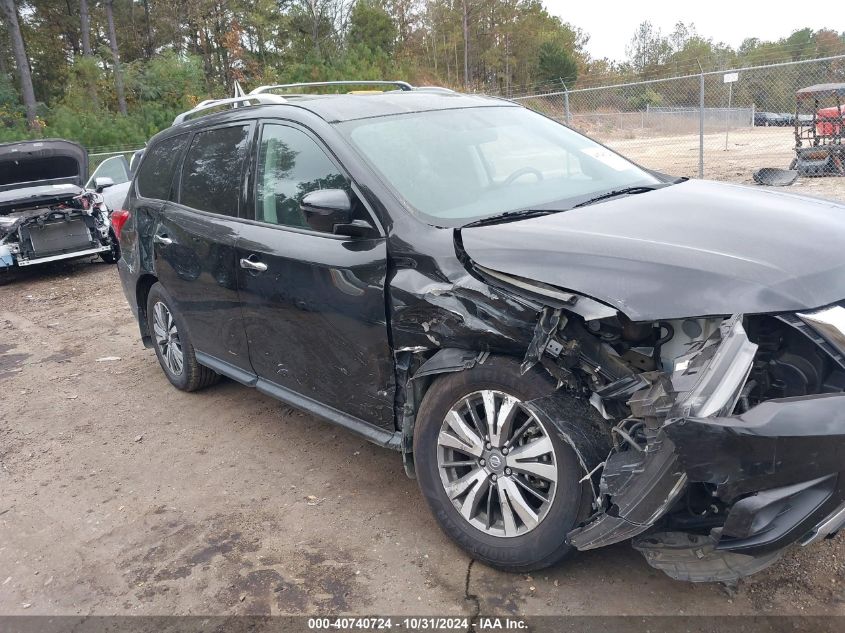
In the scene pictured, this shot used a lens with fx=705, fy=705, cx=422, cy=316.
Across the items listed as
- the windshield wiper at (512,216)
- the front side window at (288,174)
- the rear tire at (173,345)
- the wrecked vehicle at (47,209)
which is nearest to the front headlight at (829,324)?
the windshield wiper at (512,216)

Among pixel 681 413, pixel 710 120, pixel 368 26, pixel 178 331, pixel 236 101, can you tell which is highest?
pixel 368 26

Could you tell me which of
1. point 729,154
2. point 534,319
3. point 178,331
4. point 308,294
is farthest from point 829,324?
point 729,154

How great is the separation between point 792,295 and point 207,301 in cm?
321

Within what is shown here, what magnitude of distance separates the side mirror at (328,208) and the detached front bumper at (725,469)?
1.47m

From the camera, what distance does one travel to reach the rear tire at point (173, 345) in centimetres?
482

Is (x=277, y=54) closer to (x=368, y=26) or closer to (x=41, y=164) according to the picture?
(x=368, y=26)

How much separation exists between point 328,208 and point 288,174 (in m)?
0.72

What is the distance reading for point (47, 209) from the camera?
977 centimetres

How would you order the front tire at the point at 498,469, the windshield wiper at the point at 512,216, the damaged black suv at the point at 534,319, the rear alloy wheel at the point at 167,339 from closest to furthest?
1. the damaged black suv at the point at 534,319
2. the front tire at the point at 498,469
3. the windshield wiper at the point at 512,216
4. the rear alloy wheel at the point at 167,339

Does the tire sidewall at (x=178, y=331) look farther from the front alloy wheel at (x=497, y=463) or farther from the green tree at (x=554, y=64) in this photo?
the green tree at (x=554, y=64)

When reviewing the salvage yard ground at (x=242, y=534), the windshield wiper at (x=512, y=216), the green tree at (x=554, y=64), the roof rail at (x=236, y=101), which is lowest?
the salvage yard ground at (x=242, y=534)

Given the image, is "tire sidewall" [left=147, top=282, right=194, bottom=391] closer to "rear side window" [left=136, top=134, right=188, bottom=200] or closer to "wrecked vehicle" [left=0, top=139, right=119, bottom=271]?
"rear side window" [left=136, top=134, right=188, bottom=200]

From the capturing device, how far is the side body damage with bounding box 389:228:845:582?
2041 mm

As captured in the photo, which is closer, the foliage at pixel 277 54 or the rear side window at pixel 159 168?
the rear side window at pixel 159 168
